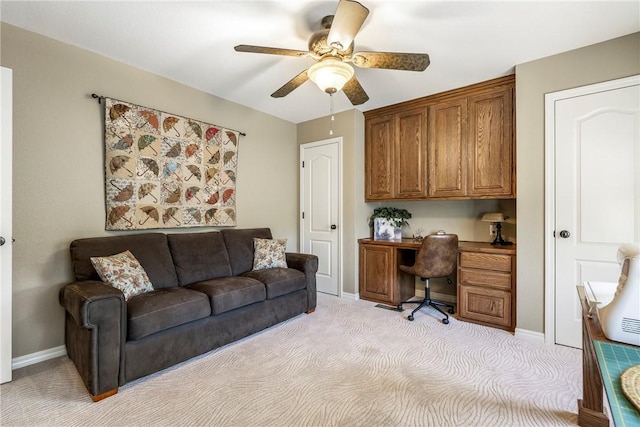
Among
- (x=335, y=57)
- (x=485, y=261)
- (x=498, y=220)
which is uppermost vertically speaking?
(x=335, y=57)

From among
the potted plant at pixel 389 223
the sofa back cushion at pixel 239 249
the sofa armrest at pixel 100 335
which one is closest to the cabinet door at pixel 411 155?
the potted plant at pixel 389 223

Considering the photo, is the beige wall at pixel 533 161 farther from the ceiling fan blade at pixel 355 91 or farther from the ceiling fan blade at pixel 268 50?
the ceiling fan blade at pixel 268 50

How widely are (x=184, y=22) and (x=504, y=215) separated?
3590 mm

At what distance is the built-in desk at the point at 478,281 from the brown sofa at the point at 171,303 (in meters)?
0.99

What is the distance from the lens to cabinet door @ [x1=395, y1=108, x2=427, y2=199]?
358 cm

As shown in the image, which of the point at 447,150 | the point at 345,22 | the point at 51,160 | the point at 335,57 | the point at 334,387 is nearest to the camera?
the point at 345,22

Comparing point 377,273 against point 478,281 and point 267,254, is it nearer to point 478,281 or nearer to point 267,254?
point 478,281

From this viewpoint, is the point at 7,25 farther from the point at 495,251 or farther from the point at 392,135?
the point at 495,251

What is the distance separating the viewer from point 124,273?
2254mm

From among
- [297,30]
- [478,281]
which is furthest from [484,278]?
[297,30]

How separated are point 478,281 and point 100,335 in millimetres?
3193

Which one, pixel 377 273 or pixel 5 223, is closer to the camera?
pixel 5 223

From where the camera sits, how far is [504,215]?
3.36 meters

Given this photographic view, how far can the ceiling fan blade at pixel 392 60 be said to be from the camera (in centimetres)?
196
